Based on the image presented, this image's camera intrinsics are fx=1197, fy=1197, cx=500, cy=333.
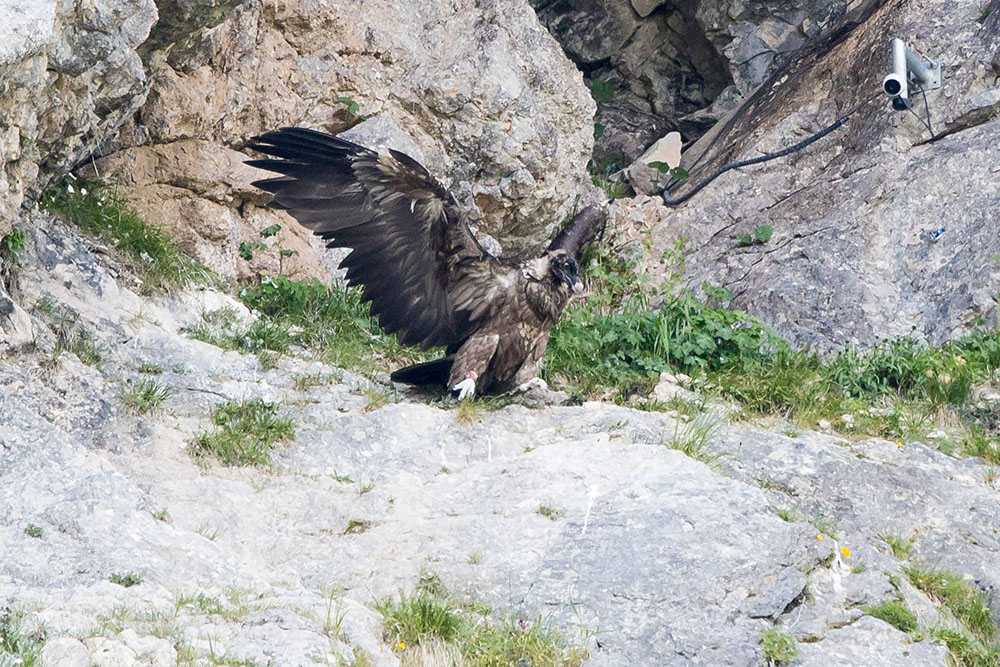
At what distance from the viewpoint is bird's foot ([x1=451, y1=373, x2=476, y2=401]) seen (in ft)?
A: 20.7

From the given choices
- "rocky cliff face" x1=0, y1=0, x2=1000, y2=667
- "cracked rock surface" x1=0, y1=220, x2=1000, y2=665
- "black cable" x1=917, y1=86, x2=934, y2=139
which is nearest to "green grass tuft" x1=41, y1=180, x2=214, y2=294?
"rocky cliff face" x1=0, y1=0, x2=1000, y2=667

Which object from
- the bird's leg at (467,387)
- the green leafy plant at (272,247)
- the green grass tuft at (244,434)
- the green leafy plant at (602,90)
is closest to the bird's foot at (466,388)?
the bird's leg at (467,387)

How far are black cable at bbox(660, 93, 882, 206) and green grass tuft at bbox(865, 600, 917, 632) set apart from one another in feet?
16.5

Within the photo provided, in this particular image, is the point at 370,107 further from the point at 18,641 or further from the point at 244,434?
the point at 18,641

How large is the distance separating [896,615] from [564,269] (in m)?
2.72

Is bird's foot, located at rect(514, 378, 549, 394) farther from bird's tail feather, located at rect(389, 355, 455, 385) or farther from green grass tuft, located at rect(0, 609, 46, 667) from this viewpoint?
green grass tuft, located at rect(0, 609, 46, 667)

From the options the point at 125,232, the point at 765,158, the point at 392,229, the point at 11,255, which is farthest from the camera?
the point at 765,158

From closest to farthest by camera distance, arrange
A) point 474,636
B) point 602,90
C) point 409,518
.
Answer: point 474,636 → point 409,518 → point 602,90

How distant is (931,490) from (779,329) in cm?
246

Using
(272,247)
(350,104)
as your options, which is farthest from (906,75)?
(272,247)

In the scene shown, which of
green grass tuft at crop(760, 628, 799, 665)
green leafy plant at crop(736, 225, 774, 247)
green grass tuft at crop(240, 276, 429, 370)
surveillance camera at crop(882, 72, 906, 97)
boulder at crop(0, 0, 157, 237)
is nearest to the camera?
green grass tuft at crop(760, 628, 799, 665)

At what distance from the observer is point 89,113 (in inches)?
237

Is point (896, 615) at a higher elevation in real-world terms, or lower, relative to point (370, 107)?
lower

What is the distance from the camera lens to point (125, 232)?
22.4 ft
